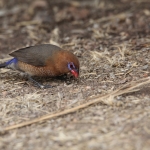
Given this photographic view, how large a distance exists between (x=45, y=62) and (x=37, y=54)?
0.18 metres

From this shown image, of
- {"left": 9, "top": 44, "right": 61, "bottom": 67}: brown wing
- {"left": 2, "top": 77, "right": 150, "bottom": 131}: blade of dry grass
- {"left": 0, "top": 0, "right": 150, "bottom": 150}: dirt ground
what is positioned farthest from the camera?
{"left": 9, "top": 44, "right": 61, "bottom": 67}: brown wing

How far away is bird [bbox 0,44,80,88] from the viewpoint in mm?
5742

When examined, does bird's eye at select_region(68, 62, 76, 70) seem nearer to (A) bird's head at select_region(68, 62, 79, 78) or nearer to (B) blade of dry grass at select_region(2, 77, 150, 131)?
(A) bird's head at select_region(68, 62, 79, 78)

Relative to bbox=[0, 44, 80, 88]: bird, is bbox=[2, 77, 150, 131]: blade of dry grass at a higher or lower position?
lower

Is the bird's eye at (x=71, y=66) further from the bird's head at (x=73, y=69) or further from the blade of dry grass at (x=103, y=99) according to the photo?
the blade of dry grass at (x=103, y=99)

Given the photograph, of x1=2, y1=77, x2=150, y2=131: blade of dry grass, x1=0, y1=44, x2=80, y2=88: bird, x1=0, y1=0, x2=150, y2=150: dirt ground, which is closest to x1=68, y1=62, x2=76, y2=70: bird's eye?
x1=0, y1=44, x2=80, y2=88: bird

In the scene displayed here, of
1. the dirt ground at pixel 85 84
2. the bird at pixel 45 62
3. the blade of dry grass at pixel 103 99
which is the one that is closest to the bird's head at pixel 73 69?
the bird at pixel 45 62

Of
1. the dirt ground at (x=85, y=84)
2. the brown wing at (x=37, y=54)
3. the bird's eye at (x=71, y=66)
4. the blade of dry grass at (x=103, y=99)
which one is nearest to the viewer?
the dirt ground at (x=85, y=84)

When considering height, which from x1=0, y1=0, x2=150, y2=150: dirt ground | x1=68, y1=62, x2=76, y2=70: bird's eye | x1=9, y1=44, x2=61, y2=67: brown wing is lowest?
x1=0, y1=0, x2=150, y2=150: dirt ground

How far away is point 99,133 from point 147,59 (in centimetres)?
234

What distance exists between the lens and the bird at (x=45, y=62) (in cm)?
574

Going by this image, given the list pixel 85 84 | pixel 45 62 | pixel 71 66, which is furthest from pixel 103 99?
pixel 45 62

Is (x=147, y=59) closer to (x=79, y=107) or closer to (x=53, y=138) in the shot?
(x=79, y=107)

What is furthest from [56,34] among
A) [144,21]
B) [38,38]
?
[144,21]
